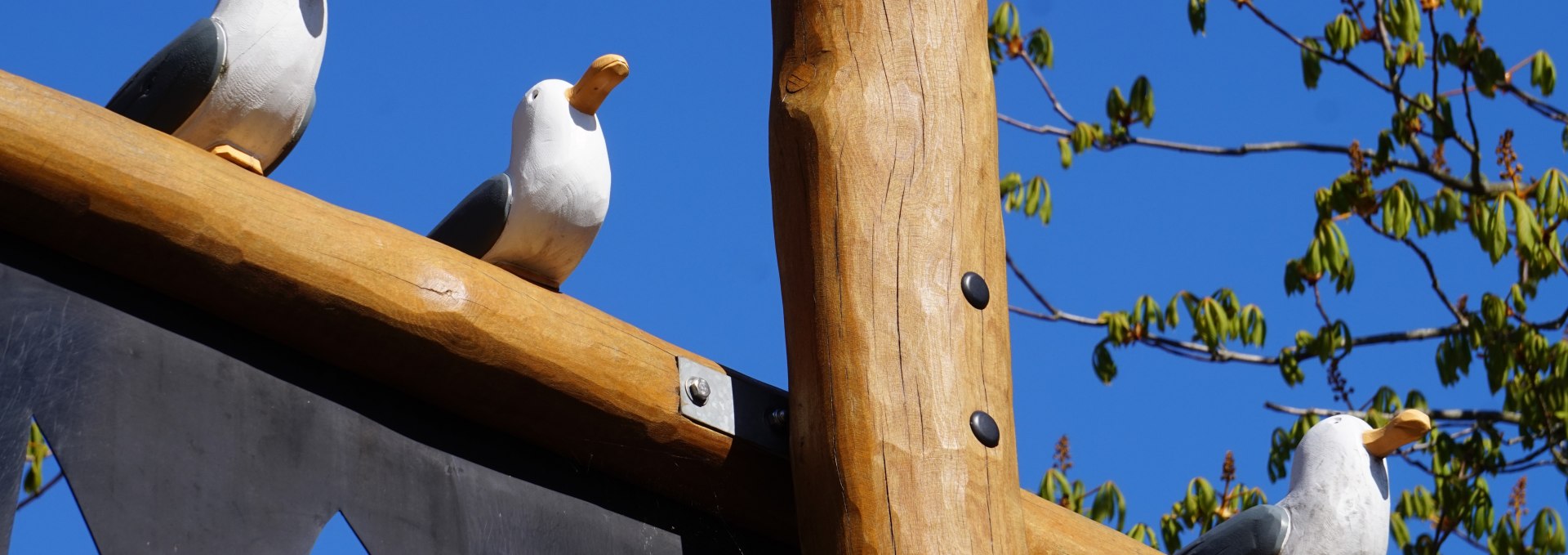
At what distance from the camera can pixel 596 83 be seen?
6.03 feet

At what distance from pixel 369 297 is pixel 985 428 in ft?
2.11

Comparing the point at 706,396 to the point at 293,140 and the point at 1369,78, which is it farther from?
the point at 1369,78

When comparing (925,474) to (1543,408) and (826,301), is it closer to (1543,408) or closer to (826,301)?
(826,301)

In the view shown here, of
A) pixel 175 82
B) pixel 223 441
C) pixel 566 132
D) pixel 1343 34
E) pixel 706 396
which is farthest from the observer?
pixel 1343 34

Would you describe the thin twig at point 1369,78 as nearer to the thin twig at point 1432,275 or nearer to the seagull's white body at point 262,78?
the thin twig at point 1432,275

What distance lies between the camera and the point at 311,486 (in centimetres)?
146

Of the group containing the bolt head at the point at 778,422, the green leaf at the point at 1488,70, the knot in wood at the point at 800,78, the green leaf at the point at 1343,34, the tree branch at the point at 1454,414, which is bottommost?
the bolt head at the point at 778,422

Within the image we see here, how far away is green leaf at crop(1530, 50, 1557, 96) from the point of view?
4.38m

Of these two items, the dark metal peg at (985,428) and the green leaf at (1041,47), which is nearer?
the dark metal peg at (985,428)

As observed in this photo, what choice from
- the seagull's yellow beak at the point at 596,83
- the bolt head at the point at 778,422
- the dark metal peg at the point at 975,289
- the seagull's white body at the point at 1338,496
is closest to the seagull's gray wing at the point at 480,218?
the seagull's yellow beak at the point at 596,83

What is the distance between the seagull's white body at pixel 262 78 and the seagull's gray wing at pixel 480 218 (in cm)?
20

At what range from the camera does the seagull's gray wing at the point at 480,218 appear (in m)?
1.76

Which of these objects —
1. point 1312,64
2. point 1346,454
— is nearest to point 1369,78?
point 1312,64

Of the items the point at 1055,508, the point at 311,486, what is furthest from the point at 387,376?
the point at 1055,508
